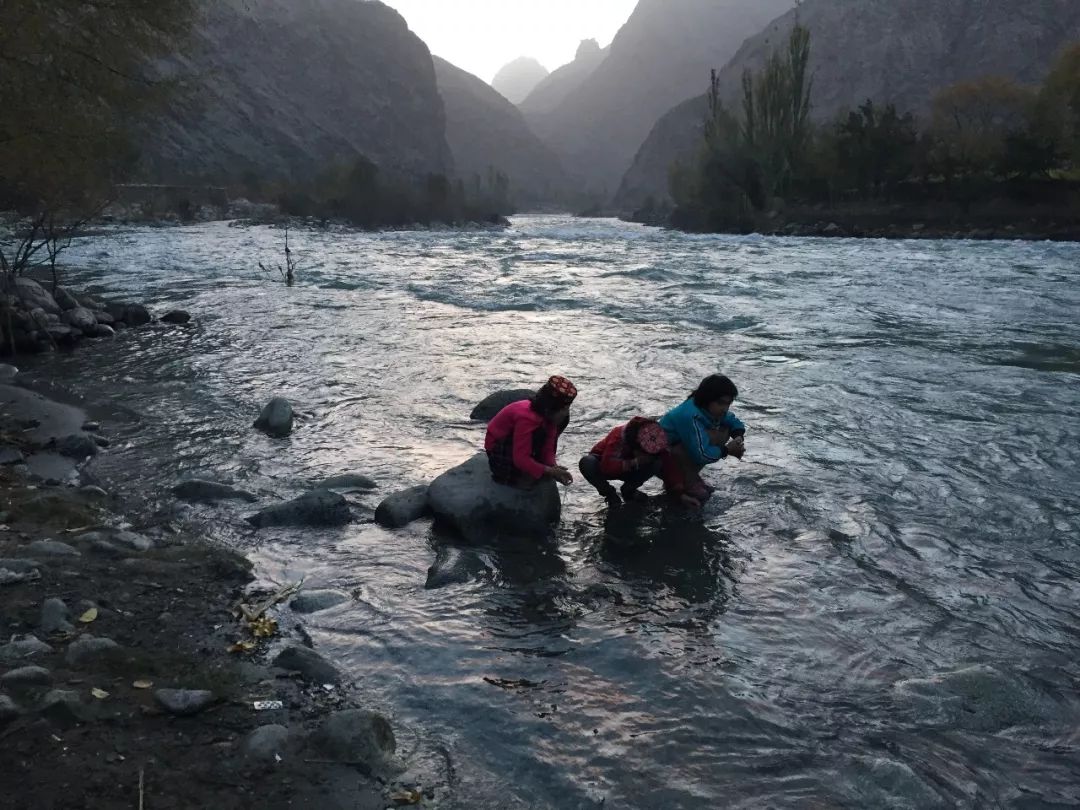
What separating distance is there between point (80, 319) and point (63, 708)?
12925mm

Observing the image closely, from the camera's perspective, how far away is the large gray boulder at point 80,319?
1430 centimetres

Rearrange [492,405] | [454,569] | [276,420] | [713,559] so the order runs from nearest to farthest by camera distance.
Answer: [454,569] < [713,559] < [276,420] < [492,405]

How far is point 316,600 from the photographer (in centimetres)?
473

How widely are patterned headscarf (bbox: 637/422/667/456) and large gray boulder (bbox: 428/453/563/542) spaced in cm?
73

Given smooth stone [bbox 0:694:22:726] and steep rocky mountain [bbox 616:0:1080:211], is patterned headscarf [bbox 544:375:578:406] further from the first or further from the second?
steep rocky mountain [bbox 616:0:1080:211]

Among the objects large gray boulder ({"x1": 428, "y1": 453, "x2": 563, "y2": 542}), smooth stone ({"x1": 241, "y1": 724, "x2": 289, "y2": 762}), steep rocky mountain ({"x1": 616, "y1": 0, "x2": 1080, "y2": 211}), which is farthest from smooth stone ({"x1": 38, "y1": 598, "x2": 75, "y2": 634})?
steep rocky mountain ({"x1": 616, "y1": 0, "x2": 1080, "y2": 211})

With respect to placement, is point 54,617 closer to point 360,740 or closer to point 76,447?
point 360,740

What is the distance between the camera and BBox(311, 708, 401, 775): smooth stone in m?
3.25

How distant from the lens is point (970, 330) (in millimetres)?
14367

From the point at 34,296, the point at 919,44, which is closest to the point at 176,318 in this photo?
the point at 34,296

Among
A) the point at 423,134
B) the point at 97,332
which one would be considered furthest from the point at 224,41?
the point at 97,332

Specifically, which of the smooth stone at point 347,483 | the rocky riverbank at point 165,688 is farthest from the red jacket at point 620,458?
the rocky riverbank at point 165,688

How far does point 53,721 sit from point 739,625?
3.20 m

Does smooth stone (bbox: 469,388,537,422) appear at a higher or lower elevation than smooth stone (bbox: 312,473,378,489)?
higher
